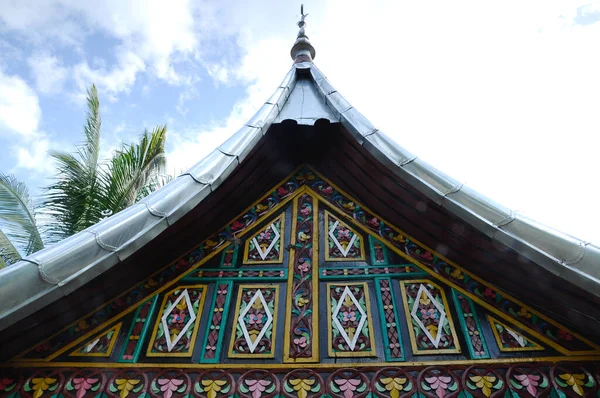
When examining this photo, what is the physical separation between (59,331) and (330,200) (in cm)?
244

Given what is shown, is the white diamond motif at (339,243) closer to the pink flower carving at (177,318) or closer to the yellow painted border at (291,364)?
→ the yellow painted border at (291,364)

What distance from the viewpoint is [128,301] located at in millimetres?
3402

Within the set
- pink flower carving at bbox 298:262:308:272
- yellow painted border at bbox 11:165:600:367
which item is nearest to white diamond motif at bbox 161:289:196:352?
yellow painted border at bbox 11:165:600:367

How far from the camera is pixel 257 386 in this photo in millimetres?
2865

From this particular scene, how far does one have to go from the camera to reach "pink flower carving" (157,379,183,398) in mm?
2855

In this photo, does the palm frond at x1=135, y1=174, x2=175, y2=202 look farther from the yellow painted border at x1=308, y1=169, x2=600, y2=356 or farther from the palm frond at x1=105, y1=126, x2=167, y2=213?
the yellow painted border at x1=308, y1=169, x2=600, y2=356

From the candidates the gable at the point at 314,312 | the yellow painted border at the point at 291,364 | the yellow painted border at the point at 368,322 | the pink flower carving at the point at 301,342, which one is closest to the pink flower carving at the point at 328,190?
the gable at the point at 314,312

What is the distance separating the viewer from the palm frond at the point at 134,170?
311 inches

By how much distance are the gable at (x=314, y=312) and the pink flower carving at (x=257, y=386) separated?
0.12 m

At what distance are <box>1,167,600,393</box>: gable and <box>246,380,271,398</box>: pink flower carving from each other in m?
0.12

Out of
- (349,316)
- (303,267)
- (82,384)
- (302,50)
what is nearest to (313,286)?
(303,267)

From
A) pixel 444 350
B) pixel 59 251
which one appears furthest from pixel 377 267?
pixel 59 251

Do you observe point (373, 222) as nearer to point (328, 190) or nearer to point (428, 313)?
point (328, 190)

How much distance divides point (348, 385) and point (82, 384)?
5.70 ft
